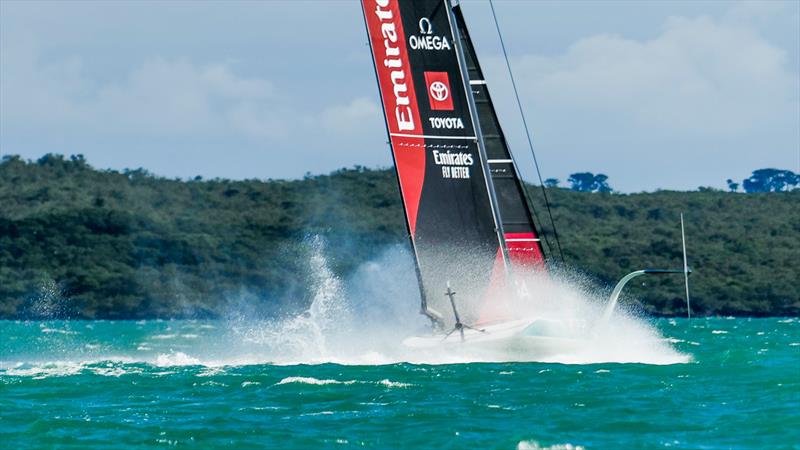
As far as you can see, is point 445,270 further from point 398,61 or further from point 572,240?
point 572,240

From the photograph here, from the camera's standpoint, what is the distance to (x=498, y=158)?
29984 millimetres

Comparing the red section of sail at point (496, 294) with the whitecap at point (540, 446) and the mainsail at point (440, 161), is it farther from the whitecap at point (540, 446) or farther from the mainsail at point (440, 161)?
the whitecap at point (540, 446)

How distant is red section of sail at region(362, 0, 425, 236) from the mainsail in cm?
2

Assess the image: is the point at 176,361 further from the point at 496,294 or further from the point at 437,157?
the point at 437,157

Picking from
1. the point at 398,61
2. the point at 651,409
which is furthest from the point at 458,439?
the point at 398,61

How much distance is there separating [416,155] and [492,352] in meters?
4.18

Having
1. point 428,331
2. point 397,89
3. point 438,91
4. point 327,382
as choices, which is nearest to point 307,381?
point 327,382

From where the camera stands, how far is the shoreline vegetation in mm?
107188

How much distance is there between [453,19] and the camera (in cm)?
2947

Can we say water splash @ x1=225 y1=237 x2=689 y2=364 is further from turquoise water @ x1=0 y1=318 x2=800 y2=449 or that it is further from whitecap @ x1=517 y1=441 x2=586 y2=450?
whitecap @ x1=517 y1=441 x2=586 y2=450

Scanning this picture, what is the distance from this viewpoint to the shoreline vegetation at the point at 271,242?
352 ft

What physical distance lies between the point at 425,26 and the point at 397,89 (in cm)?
144

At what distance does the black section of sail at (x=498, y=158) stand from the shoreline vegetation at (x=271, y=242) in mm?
61310

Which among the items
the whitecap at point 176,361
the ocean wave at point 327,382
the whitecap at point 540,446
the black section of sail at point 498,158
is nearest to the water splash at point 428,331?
the black section of sail at point 498,158
